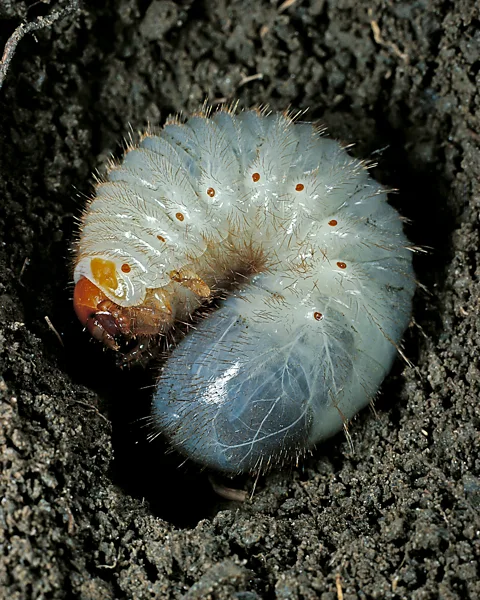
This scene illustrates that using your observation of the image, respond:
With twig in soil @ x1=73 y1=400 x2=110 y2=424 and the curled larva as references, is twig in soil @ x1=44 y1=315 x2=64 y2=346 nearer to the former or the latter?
the curled larva

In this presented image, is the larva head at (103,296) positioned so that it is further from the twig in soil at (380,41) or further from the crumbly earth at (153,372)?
the twig in soil at (380,41)

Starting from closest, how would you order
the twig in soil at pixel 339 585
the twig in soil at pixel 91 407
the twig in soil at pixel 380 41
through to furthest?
the twig in soil at pixel 339 585 < the twig in soil at pixel 91 407 < the twig in soil at pixel 380 41

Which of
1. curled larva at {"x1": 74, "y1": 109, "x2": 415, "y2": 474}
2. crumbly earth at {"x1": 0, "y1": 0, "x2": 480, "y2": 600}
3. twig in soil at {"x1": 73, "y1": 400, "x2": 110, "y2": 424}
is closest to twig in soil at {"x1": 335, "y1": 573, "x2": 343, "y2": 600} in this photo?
crumbly earth at {"x1": 0, "y1": 0, "x2": 480, "y2": 600}

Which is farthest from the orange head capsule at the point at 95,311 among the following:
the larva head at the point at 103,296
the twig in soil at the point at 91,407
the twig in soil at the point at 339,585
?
the twig in soil at the point at 339,585

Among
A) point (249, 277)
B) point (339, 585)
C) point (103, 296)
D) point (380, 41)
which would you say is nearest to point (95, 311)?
point (103, 296)

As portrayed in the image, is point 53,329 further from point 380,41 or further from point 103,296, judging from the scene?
point 380,41

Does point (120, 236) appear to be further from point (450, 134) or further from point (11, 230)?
point (450, 134)

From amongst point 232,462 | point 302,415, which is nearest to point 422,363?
point 302,415
